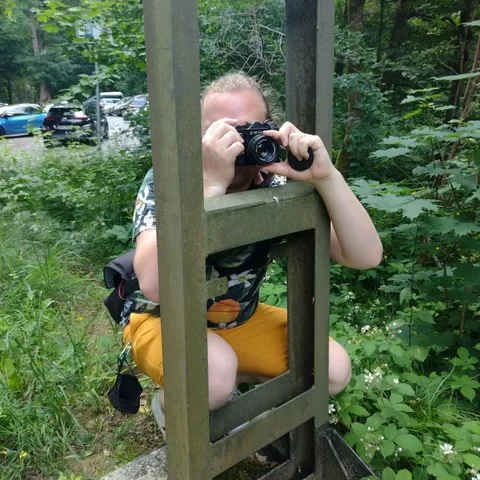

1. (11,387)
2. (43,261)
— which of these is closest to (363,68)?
(43,261)

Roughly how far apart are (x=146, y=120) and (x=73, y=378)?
3592 millimetres

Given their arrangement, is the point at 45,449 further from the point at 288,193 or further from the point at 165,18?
the point at 165,18

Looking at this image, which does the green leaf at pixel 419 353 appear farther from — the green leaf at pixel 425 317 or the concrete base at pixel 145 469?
the concrete base at pixel 145 469

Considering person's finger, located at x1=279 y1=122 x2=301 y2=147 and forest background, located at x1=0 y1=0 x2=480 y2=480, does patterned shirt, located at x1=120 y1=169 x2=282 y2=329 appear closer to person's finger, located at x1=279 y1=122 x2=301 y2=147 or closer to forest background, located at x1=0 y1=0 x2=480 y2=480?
person's finger, located at x1=279 y1=122 x2=301 y2=147

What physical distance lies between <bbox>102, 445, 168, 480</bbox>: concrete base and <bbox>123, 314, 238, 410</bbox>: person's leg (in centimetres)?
21

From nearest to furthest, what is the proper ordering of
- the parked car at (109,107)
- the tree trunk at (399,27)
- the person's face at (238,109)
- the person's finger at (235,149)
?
the person's finger at (235,149), the person's face at (238,109), the tree trunk at (399,27), the parked car at (109,107)

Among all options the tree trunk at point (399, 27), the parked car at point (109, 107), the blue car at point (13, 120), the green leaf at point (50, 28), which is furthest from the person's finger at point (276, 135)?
the blue car at point (13, 120)

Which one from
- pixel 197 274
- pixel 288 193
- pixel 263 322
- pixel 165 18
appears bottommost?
pixel 263 322

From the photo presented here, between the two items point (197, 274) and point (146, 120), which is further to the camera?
point (146, 120)

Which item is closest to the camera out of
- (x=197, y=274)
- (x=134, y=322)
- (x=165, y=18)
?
(x=165, y=18)

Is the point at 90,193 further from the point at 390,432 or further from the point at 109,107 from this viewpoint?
the point at 109,107

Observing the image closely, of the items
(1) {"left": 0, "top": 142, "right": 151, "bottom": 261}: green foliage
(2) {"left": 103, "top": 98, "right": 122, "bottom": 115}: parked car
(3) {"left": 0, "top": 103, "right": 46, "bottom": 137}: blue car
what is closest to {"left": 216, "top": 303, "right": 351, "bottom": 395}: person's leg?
(1) {"left": 0, "top": 142, "right": 151, "bottom": 261}: green foliage

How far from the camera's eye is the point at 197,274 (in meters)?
1.09

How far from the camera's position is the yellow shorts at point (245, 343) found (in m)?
1.53
